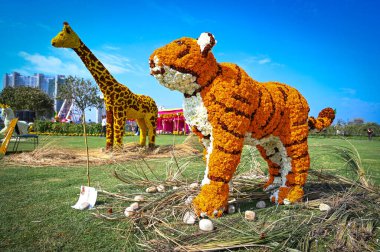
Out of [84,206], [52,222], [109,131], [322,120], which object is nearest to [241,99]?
[322,120]

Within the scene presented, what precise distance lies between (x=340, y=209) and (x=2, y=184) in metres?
4.25

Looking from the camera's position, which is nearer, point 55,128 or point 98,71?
point 98,71

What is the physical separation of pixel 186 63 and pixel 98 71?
4814 mm

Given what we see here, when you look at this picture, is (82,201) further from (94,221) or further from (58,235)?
(58,235)

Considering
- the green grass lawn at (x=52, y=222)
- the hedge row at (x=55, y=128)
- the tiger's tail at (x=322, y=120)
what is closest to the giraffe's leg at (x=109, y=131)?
the green grass lawn at (x=52, y=222)

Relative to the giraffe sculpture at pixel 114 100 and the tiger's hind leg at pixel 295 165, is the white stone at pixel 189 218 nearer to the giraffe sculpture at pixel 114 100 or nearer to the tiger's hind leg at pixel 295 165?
the tiger's hind leg at pixel 295 165

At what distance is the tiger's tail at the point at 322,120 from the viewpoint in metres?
3.10

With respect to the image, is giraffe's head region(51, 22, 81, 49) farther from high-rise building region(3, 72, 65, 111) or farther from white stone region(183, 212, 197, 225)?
high-rise building region(3, 72, 65, 111)

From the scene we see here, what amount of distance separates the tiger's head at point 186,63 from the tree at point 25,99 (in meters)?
35.8

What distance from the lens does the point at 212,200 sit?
2.43m

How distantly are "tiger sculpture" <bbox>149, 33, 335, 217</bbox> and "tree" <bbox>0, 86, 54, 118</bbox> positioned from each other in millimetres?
35863

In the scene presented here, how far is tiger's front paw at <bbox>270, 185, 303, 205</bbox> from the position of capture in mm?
2805

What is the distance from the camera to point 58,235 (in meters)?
2.12

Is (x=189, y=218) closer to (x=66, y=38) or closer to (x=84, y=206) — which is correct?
(x=84, y=206)
